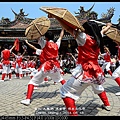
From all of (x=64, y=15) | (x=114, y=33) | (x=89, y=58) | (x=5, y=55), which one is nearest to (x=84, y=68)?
(x=89, y=58)

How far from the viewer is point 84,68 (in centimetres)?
349

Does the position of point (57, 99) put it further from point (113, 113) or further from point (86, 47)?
point (86, 47)

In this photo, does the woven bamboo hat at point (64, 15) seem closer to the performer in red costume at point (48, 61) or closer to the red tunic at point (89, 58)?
the red tunic at point (89, 58)

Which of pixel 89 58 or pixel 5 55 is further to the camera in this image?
pixel 5 55

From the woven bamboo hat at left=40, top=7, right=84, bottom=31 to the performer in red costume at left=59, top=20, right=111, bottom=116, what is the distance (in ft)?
0.38

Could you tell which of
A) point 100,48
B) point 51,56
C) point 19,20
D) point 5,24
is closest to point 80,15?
point 19,20

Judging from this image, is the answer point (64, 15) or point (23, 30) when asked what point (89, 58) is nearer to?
point (64, 15)

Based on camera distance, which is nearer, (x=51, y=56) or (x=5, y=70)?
(x=51, y=56)

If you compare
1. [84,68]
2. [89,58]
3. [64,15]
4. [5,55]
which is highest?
[64,15]

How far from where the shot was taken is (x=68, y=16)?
3.29 metres

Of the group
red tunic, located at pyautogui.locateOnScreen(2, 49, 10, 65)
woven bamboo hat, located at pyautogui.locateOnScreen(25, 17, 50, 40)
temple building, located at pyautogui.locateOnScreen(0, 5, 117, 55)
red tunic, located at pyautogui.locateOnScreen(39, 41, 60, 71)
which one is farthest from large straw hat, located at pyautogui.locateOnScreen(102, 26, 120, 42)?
A: temple building, located at pyautogui.locateOnScreen(0, 5, 117, 55)

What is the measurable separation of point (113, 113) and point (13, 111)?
7.17 feet

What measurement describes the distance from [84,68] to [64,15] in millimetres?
1054

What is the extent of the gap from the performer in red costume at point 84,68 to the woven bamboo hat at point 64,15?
0.38ft
